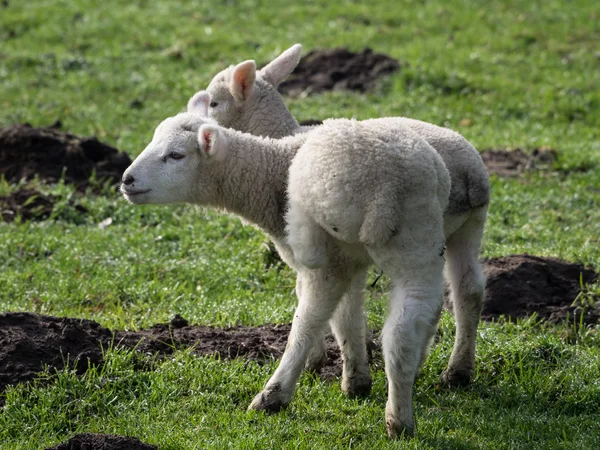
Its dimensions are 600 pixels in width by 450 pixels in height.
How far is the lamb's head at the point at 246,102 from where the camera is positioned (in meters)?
7.72

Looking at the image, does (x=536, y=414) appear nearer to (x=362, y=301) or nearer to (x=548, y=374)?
(x=548, y=374)

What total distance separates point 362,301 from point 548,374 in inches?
51.4

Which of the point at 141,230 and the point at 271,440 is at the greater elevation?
the point at 271,440

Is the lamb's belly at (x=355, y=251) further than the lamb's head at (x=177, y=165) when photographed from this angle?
No

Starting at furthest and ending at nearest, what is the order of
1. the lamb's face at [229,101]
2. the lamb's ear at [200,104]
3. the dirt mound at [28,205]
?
1. the dirt mound at [28,205]
2. the lamb's face at [229,101]
3. the lamb's ear at [200,104]

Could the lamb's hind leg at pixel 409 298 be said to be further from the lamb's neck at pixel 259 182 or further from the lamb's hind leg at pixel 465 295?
the lamb's neck at pixel 259 182

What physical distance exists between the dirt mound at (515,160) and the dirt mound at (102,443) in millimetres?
6805

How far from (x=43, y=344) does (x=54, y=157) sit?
5134 mm

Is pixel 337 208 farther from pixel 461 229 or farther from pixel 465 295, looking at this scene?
pixel 465 295

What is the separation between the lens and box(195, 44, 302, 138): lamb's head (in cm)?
772

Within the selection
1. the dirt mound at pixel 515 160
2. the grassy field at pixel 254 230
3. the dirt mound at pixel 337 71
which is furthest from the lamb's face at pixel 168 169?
the dirt mound at pixel 337 71

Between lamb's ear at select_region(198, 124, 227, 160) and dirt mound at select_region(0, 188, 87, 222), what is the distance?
4.07 m

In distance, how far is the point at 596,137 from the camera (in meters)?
12.6

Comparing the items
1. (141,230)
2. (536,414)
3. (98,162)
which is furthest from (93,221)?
(536,414)
